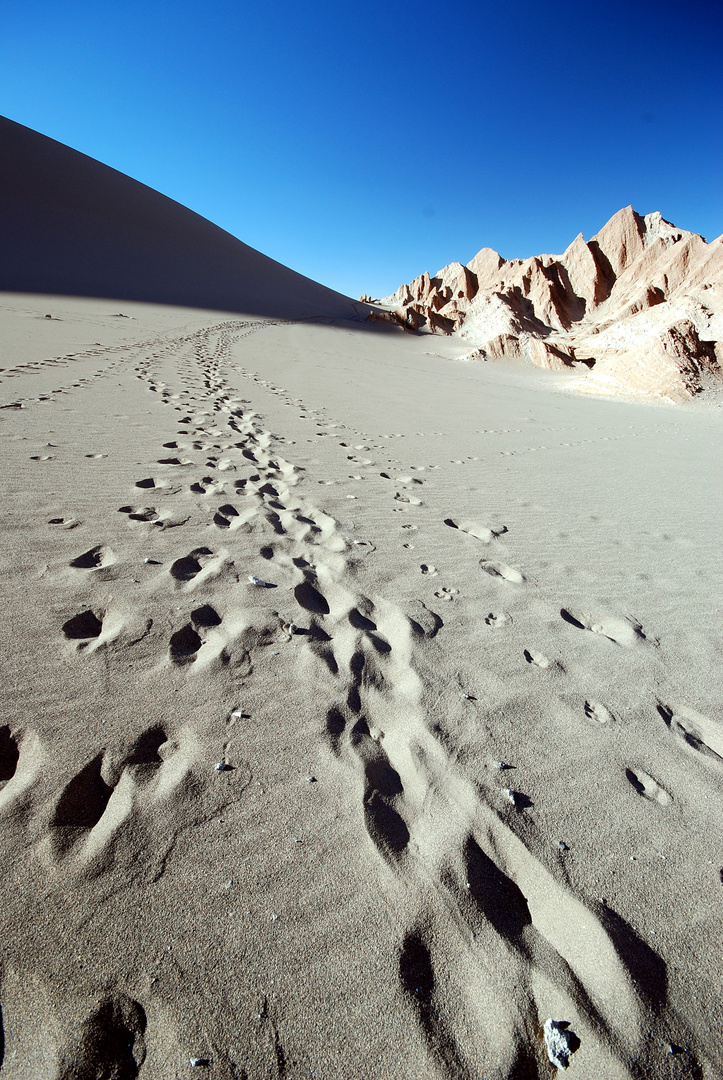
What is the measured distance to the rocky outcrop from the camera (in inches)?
521

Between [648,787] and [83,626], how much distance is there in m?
2.03

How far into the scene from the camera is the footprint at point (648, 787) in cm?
148

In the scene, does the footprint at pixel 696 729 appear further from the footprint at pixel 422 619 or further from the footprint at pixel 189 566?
the footprint at pixel 189 566

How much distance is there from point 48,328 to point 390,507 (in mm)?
12558

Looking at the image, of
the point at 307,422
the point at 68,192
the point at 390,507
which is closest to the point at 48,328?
the point at 307,422

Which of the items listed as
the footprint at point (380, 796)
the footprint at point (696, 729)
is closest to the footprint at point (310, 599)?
the footprint at point (380, 796)

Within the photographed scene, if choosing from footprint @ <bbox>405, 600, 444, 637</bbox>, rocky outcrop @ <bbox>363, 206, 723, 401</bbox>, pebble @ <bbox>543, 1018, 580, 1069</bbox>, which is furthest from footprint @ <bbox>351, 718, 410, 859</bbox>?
rocky outcrop @ <bbox>363, 206, 723, 401</bbox>

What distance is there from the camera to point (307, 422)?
6.12 m

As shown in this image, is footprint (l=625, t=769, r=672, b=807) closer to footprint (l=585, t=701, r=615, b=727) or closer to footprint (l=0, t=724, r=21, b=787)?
footprint (l=585, t=701, r=615, b=727)

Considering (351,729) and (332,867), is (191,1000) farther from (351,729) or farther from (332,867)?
(351,729)

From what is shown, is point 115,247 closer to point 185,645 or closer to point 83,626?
point 83,626

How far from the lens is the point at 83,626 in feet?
6.15

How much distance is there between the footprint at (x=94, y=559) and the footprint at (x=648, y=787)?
7.47 ft

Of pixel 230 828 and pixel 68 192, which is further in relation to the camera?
pixel 68 192
